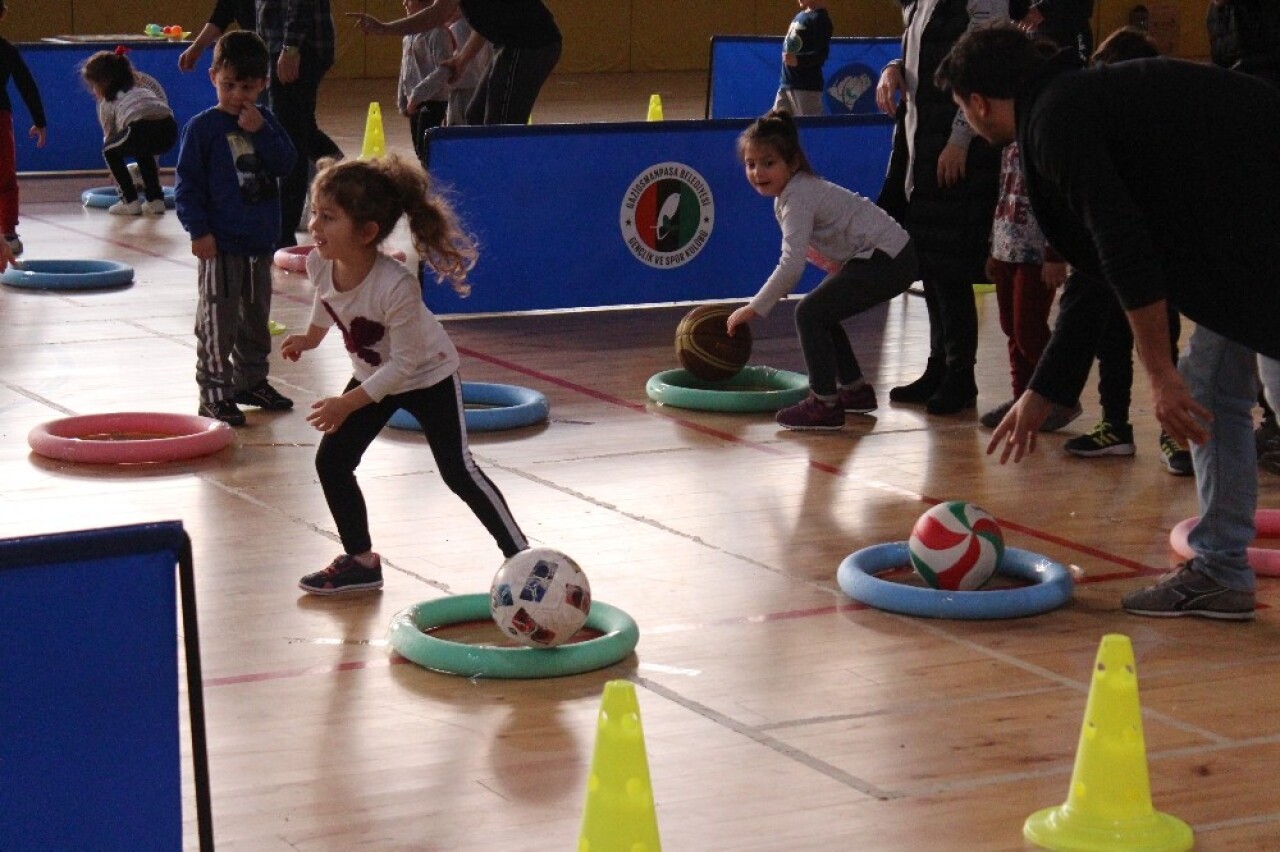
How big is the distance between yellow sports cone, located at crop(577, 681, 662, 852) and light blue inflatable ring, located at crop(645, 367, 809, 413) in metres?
4.90

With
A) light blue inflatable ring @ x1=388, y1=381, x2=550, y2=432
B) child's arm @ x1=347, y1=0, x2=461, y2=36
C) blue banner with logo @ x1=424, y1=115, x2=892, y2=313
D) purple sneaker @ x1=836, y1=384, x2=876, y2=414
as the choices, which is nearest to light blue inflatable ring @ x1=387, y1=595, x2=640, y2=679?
light blue inflatable ring @ x1=388, y1=381, x2=550, y2=432

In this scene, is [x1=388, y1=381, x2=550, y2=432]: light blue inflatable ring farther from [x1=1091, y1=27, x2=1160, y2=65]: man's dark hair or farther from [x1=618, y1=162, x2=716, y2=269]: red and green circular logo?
[x1=1091, y1=27, x2=1160, y2=65]: man's dark hair

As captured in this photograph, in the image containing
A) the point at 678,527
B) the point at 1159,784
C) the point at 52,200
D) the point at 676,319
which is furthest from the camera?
the point at 52,200

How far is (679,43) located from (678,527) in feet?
74.1

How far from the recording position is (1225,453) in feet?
18.0

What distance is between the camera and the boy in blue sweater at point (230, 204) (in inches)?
310

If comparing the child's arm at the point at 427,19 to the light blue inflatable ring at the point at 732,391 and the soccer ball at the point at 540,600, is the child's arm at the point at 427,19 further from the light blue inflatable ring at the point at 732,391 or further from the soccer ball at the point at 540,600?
the soccer ball at the point at 540,600

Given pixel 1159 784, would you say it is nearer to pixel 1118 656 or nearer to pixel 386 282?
pixel 1118 656

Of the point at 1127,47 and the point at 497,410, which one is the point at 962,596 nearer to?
the point at 1127,47

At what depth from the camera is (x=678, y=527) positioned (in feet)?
22.1

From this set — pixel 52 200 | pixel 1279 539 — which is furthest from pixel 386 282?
pixel 52 200

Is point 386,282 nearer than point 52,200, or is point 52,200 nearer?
point 386,282

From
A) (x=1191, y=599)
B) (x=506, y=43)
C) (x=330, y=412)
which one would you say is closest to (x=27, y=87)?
(x=506, y=43)

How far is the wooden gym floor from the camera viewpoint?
4.35 m
